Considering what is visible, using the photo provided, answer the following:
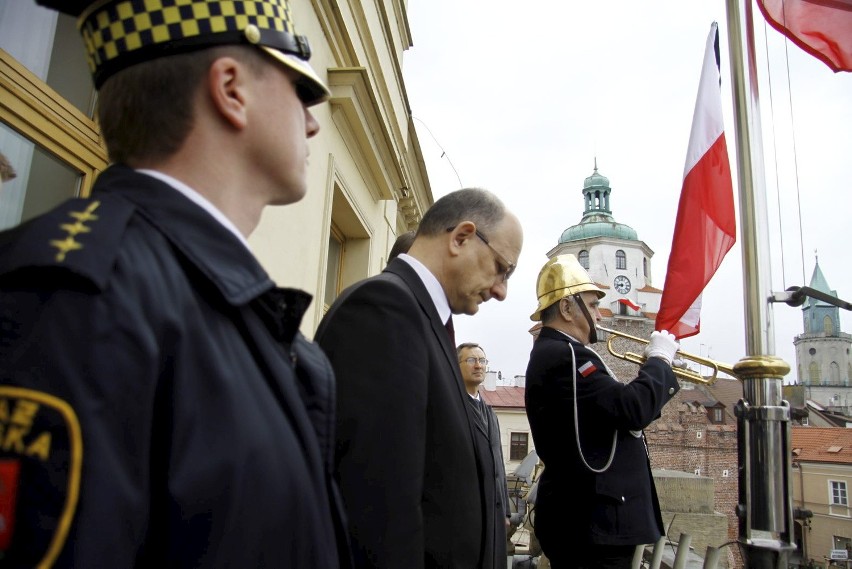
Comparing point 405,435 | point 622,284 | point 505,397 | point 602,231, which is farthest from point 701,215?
point 602,231

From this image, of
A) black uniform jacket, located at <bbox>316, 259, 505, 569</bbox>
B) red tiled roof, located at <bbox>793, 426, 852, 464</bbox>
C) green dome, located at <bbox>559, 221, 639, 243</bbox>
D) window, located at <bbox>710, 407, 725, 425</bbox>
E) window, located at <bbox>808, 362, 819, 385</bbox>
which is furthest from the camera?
window, located at <bbox>808, 362, 819, 385</bbox>

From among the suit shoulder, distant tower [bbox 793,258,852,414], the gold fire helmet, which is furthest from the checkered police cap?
distant tower [bbox 793,258,852,414]

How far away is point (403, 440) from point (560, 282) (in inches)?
83.7

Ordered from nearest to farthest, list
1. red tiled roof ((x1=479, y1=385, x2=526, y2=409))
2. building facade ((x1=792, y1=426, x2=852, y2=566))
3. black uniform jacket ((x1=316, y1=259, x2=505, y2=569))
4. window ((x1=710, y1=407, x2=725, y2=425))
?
black uniform jacket ((x1=316, y1=259, x2=505, y2=569)), building facade ((x1=792, y1=426, x2=852, y2=566)), red tiled roof ((x1=479, y1=385, x2=526, y2=409)), window ((x1=710, y1=407, x2=725, y2=425))

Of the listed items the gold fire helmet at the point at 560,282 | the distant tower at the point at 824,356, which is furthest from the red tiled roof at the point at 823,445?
the distant tower at the point at 824,356

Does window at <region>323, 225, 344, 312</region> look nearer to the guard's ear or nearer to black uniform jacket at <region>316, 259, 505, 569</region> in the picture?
black uniform jacket at <region>316, 259, 505, 569</region>

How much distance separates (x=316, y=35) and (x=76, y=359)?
4.50m

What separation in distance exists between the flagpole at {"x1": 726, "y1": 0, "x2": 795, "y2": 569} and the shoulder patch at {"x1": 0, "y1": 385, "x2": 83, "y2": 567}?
2.65 m

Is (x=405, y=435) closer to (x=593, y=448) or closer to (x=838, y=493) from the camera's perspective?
(x=593, y=448)

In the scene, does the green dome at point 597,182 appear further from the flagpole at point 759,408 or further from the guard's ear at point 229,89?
the guard's ear at point 229,89

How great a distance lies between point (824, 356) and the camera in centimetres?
11025

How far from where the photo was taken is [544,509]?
3.11 m

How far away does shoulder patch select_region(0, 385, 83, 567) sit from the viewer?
0.61 metres

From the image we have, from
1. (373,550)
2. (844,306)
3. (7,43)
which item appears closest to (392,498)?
(373,550)
